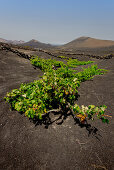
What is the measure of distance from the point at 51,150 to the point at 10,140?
3.76ft

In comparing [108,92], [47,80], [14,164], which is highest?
[47,80]

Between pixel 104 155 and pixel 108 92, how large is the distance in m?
3.22

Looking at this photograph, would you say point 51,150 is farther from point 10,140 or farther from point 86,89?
point 86,89

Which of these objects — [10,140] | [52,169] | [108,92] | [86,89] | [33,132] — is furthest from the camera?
[86,89]

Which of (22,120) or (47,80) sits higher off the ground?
(47,80)

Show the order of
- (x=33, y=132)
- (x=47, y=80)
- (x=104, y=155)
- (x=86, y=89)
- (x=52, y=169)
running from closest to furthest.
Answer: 1. (x=52, y=169)
2. (x=104, y=155)
3. (x=33, y=132)
4. (x=47, y=80)
5. (x=86, y=89)

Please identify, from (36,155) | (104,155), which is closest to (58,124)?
(36,155)

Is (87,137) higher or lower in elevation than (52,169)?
higher

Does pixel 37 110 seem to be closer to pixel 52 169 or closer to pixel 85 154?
pixel 52 169

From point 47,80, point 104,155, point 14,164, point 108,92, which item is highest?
point 47,80

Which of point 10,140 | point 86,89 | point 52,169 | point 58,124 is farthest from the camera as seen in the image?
point 86,89

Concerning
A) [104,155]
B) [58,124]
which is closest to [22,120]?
[58,124]

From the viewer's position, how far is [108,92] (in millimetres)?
4867

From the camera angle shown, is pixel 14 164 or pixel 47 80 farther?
pixel 47 80
